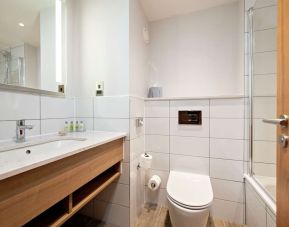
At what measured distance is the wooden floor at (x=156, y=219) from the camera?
137 centimetres

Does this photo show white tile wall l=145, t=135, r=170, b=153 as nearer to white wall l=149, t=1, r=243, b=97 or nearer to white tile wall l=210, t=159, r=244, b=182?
white tile wall l=210, t=159, r=244, b=182

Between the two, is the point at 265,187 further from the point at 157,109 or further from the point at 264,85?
the point at 157,109

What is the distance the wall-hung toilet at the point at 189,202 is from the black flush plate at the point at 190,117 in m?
0.55

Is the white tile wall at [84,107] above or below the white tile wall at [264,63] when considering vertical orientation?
below

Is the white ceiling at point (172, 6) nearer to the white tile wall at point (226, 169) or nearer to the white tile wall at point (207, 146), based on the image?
the white tile wall at point (207, 146)

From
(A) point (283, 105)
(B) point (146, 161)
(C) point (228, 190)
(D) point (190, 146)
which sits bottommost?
(C) point (228, 190)

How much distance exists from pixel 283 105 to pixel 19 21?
169 centimetres

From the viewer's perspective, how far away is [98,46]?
1452mm

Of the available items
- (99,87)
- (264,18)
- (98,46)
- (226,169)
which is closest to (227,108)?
(226,169)

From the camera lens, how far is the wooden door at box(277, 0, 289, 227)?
1.96 feet

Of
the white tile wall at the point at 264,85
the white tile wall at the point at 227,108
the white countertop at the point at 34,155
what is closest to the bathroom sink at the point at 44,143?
the white countertop at the point at 34,155

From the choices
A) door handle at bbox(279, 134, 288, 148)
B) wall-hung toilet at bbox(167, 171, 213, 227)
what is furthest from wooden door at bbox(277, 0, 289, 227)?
wall-hung toilet at bbox(167, 171, 213, 227)

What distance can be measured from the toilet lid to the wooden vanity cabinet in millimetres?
550

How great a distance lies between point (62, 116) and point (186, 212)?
4.22 ft
